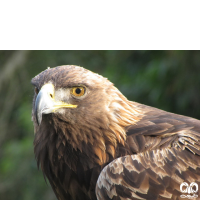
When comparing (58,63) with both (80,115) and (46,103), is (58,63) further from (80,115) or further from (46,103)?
(46,103)

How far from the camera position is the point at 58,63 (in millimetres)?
8555

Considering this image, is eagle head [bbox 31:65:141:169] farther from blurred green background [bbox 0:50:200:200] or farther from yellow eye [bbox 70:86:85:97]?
blurred green background [bbox 0:50:200:200]

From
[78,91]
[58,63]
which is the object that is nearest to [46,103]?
[78,91]

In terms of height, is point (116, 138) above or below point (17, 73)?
below

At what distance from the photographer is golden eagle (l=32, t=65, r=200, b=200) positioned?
2.59 m

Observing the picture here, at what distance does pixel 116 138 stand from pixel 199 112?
2612 millimetres

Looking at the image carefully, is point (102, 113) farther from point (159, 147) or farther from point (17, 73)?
point (17, 73)

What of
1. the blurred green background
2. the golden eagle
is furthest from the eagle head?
the blurred green background

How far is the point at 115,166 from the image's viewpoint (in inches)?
104

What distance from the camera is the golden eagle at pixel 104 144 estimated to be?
8.50ft

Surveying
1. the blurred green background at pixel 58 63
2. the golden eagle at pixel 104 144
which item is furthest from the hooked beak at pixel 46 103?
the blurred green background at pixel 58 63

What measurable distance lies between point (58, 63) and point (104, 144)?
592cm

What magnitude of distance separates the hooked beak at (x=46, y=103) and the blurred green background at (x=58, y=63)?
2.52 feet
